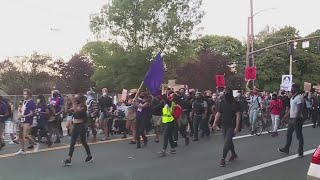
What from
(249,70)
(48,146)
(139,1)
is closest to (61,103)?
(48,146)

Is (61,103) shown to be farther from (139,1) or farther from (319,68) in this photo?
(319,68)

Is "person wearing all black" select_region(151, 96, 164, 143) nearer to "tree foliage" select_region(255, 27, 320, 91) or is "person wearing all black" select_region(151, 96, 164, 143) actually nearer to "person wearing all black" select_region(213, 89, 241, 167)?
"person wearing all black" select_region(213, 89, 241, 167)

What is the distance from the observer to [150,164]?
10.9 meters

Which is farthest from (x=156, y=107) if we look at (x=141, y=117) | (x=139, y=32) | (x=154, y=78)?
(x=139, y=32)

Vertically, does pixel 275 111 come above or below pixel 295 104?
below

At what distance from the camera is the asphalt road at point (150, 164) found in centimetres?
943

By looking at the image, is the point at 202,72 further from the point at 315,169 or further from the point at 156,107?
the point at 315,169

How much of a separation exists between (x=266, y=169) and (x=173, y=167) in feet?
6.27

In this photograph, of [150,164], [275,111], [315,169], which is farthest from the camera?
[275,111]

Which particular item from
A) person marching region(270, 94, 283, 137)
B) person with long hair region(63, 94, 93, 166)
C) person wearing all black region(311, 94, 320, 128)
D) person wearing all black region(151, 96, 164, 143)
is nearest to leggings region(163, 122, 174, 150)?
person with long hair region(63, 94, 93, 166)

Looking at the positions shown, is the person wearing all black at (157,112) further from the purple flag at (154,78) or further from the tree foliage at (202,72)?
the tree foliage at (202,72)

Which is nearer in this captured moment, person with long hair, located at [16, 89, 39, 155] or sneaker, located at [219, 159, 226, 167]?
sneaker, located at [219, 159, 226, 167]

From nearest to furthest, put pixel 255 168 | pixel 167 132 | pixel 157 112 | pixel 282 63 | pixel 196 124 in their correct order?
pixel 255 168
pixel 167 132
pixel 157 112
pixel 196 124
pixel 282 63

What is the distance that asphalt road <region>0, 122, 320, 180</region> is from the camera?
30.9 feet
